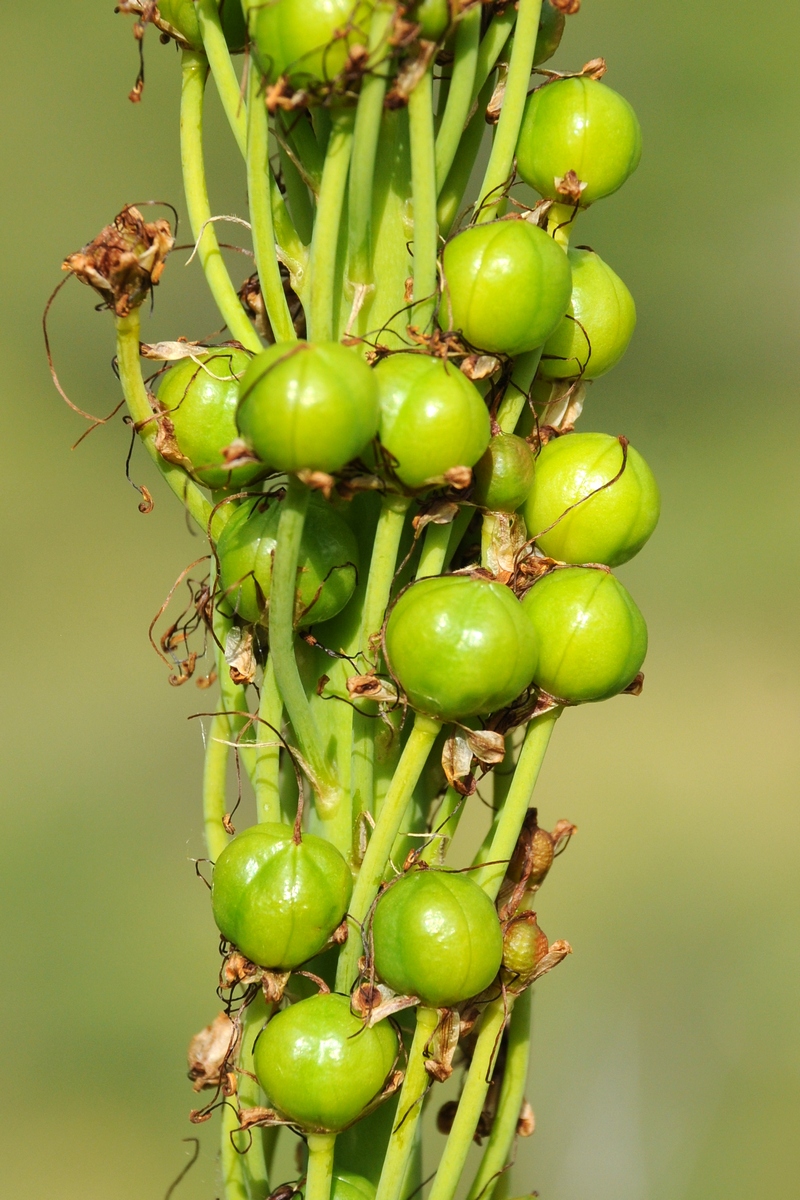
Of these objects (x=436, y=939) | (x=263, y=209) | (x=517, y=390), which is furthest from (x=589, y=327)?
(x=436, y=939)

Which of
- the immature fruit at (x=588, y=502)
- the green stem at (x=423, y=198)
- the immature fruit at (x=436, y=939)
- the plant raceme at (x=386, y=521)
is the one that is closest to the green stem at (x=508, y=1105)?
the plant raceme at (x=386, y=521)

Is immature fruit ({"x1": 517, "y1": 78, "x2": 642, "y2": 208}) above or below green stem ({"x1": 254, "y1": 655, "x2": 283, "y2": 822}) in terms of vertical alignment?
above

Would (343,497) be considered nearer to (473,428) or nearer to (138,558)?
(473,428)

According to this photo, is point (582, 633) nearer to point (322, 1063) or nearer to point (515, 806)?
point (515, 806)

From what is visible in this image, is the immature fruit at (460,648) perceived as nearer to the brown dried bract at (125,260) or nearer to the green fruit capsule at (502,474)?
the green fruit capsule at (502,474)

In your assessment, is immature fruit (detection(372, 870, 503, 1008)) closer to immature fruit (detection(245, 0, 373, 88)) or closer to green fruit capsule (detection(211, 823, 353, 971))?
green fruit capsule (detection(211, 823, 353, 971))

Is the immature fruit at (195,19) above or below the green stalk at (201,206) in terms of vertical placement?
above

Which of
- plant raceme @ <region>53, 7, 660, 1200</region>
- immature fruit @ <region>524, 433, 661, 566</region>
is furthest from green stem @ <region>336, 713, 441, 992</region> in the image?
immature fruit @ <region>524, 433, 661, 566</region>

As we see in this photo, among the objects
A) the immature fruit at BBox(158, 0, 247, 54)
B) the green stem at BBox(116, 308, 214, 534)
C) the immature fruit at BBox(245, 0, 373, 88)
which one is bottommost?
the green stem at BBox(116, 308, 214, 534)
